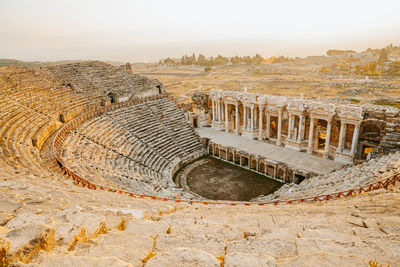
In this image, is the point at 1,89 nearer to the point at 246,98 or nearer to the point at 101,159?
the point at 101,159

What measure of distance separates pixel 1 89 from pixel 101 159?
1063 centimetres

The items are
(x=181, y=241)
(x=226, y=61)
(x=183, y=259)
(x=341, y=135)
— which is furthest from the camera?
(x=226, y=61)

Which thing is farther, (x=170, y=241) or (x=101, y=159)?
(x=101, y=159)

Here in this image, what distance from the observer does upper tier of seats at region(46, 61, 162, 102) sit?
27.5m

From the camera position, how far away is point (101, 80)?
29859 mm

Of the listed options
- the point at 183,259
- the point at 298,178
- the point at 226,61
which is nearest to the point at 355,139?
the point at 298,178

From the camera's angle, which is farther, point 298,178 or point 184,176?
point 184,176

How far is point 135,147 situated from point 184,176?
4.92 metres

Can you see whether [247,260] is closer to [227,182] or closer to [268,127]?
[227,182]

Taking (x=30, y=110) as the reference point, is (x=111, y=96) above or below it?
below

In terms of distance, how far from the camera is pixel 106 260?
339 cm

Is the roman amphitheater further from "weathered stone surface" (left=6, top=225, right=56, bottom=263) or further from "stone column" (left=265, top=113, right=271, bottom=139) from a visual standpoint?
"stone column" (left=265, top=113, right=271, bottom=139)

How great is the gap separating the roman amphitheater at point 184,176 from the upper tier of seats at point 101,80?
205 millimetres

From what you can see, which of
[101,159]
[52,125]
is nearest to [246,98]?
[101,159]
